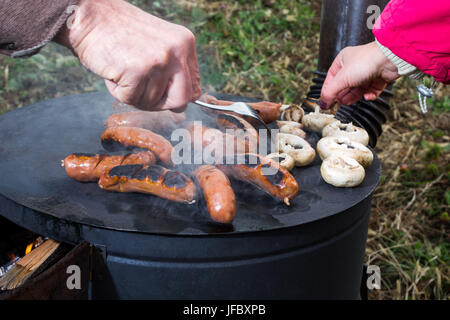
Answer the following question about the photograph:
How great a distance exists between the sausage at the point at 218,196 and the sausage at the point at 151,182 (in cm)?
8

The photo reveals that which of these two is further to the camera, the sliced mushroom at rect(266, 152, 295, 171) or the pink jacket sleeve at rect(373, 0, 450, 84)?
the sliced mushroom at rect(266, 152, 295, 171)

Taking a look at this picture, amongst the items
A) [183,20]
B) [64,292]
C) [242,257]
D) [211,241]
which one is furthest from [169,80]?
[183,20]

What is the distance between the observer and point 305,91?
20.9 feet

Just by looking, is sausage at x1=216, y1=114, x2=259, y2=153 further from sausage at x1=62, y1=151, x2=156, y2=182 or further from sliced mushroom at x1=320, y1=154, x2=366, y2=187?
sausage at x1=62, y1=151, x2=156, y2=182

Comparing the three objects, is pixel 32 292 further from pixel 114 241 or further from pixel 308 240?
pixel 308 240

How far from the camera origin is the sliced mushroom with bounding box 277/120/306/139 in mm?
2531

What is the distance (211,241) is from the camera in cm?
167

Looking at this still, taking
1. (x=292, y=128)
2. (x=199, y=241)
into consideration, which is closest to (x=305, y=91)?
(x=292, y=128)

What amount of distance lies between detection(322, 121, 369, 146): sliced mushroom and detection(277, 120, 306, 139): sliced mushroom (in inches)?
5.7

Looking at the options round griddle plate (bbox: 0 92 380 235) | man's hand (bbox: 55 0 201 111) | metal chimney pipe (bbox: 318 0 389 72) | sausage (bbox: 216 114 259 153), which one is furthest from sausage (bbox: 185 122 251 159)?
metal chimney pipe (bbox: 318 0 389 72)

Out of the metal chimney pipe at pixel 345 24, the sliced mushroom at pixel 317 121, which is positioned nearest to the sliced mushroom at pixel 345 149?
the sliced mushroom at pixel 317 121

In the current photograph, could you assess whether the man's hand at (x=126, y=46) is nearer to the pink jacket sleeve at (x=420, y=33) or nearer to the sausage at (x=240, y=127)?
the sausage at (x=240, y=127)

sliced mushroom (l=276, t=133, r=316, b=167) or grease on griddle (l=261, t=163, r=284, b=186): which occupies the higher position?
grease on griddle (l=261, t=163, r=284, b=186)

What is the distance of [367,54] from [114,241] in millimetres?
1714
